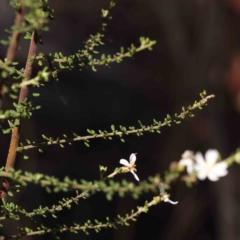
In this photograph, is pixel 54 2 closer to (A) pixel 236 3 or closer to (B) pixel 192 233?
(A) pixel 236 3

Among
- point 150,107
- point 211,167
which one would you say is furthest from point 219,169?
point 150,107

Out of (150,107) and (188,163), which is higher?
(150,107)

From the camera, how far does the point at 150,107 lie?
9.81ft

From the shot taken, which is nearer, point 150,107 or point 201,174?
point 201,174

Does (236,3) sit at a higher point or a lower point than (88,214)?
higher

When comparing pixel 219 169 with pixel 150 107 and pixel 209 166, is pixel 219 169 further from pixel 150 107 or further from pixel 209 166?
pixel 150 107

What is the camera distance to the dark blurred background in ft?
7.22

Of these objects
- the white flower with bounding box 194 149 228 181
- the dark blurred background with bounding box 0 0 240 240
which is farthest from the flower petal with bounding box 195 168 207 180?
the dark blurred background with bounding box 0 0 240 240

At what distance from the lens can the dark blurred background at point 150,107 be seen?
7.22 ft

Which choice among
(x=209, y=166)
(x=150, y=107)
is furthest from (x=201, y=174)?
(x=150, y=107)

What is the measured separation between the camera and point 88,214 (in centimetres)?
221

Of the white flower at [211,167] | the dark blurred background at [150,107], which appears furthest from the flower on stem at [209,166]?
the dark blurred background at [150,107]

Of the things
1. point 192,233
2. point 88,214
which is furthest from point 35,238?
point 192,233

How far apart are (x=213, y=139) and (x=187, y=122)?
53 centimetres
